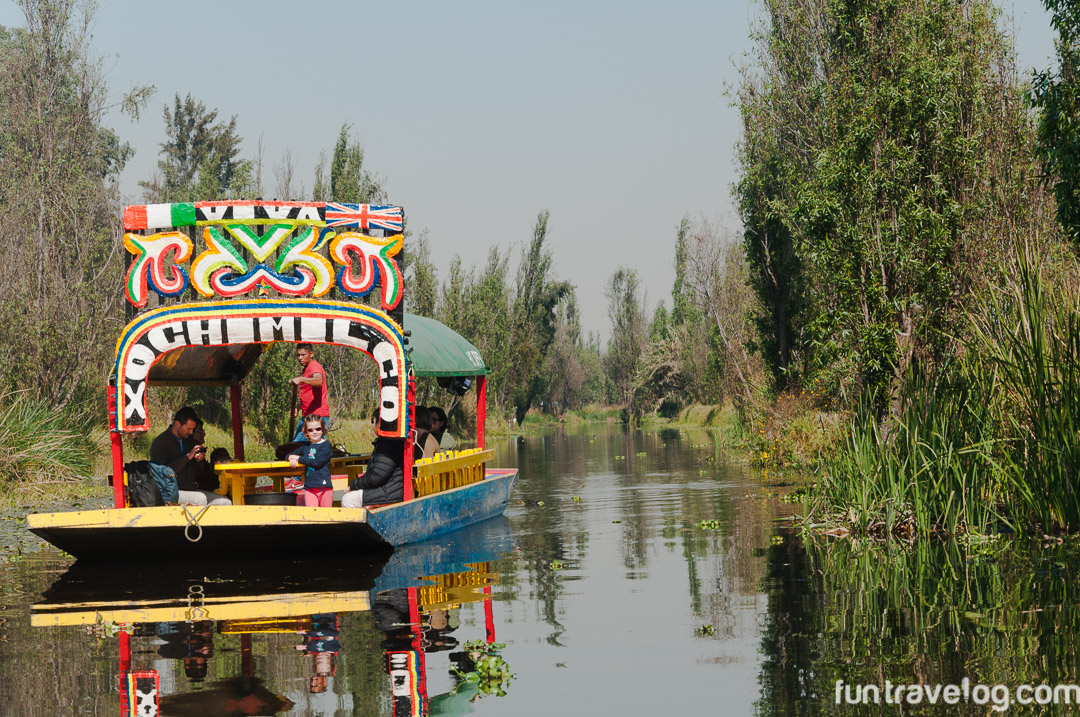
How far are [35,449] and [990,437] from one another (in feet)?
58.8

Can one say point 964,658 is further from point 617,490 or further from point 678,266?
point 678,266

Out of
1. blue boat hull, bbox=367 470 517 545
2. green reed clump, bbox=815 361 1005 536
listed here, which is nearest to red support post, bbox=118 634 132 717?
blue boat hull, bbox=367 470 517 545

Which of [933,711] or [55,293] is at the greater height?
[55,293]

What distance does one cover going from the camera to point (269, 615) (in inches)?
436

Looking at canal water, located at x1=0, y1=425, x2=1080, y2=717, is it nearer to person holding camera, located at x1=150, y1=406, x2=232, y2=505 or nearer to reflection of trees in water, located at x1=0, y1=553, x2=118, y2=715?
reflection of trees in water, located at x1=0, y1=553, x2=118, y2=715

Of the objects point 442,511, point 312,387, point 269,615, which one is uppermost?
point 312,387

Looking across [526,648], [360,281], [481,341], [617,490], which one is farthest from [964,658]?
[481,341]

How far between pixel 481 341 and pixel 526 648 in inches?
1984

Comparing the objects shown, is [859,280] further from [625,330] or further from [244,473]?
[625,330]

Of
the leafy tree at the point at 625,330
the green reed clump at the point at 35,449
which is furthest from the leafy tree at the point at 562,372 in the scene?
the green reed clump at the point at 35,449

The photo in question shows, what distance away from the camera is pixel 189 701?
7828 mm

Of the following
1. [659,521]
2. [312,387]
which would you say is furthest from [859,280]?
[312,387]

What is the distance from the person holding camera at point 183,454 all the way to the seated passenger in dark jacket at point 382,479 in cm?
167

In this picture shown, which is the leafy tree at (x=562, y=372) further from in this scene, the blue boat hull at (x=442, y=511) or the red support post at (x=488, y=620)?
the red support post at (x=488, y=620)
